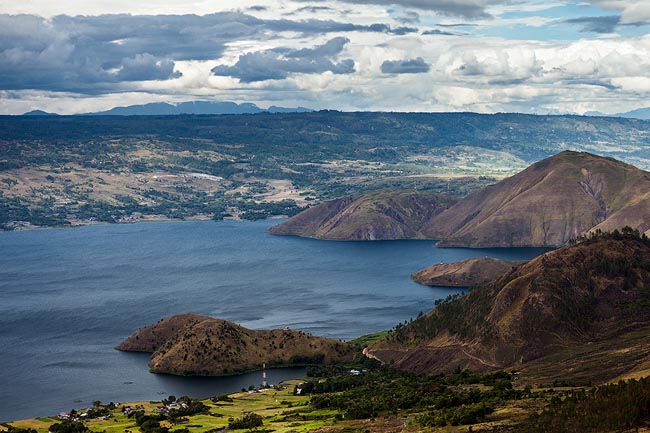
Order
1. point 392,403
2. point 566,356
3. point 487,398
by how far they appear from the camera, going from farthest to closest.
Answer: point 566,356
point 392,403
point 487,398

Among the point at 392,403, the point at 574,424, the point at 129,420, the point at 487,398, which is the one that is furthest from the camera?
the point at 129,420

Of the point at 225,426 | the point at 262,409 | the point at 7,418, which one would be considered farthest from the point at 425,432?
the point at 7,418

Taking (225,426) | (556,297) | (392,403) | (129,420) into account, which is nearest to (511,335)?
(556,297)

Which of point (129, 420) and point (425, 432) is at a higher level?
point (425, 432)

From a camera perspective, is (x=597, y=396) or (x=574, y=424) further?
(x=597, y=396)

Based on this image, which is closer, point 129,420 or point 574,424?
point 574,424

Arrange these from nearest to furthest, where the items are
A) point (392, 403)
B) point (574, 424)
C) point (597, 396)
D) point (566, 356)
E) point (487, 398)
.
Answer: point (574, 424), point (597, 396), point (487, 398), point (392, 403), point (566, 356)

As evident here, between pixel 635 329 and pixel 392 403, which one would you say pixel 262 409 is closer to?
pixel 392 403

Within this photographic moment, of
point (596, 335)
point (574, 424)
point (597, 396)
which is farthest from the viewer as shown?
point (596, 335)

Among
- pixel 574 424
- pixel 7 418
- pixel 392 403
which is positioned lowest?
pixel 7 418

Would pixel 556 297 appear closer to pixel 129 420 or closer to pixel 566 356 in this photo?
pixel 566 356
